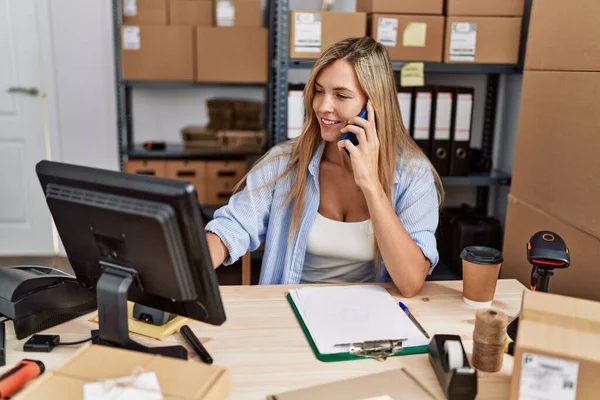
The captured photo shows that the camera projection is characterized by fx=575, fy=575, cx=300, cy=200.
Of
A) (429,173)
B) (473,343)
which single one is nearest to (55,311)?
(473,343)

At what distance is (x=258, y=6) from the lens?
2.93m

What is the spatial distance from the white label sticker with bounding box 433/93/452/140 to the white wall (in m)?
1.98

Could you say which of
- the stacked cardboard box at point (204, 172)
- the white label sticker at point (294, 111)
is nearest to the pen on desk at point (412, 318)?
the white label sticker at point (294, 111)

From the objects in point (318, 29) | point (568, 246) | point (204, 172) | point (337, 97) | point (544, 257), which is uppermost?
point (318, 29)

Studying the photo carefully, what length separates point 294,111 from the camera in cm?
253

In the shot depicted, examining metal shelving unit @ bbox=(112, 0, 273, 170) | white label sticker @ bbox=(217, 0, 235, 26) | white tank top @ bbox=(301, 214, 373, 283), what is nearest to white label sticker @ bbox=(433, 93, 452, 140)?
metal shelving unit @ bbox=(112, 0, 273, 170)

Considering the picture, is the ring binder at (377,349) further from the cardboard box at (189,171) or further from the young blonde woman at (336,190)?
the cardboard box at (189,171)

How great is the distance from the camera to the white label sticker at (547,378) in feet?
2.74

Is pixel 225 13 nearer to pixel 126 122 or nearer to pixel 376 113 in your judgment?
pixel 126 122

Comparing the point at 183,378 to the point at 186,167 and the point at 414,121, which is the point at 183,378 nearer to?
the point at 414,121

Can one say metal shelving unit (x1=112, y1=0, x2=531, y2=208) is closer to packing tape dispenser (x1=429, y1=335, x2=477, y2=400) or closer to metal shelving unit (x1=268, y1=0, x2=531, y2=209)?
metal shelving unit (x1=268, y1=0, x2=531, y2=209)

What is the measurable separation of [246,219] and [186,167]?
156 centimetres

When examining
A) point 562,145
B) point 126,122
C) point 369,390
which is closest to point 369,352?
point 369,390

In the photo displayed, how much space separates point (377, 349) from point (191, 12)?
2.31m
